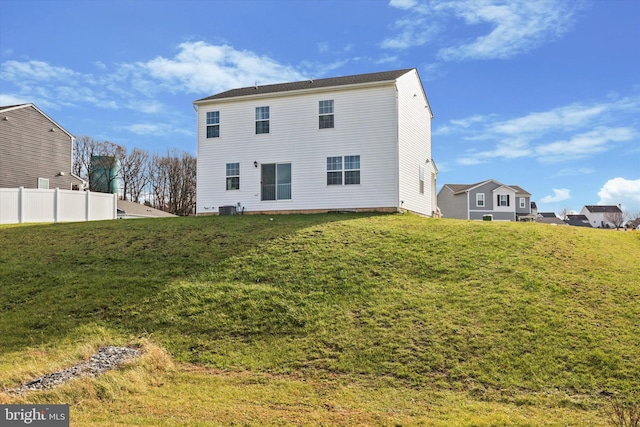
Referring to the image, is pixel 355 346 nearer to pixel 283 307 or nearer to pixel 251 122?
pixel 283 307

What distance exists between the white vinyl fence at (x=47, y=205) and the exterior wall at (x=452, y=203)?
108 ft

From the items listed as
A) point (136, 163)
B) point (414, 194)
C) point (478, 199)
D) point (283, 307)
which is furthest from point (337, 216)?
point (136, 163)

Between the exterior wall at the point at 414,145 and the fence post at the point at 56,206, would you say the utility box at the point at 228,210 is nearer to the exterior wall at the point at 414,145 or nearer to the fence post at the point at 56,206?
the exterior wall at the point at 414,145

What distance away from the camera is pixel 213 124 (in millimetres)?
21266

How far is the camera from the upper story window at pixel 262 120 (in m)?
20.5

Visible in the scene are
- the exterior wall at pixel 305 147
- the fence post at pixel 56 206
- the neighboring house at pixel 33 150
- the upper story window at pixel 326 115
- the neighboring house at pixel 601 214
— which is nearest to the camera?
the exterior wall at pixel 305 147

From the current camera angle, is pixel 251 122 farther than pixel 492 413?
Yes

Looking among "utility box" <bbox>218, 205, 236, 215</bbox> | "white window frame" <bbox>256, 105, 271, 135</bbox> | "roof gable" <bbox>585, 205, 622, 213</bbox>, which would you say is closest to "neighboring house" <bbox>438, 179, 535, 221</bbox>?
"white window frame" <bbox>256, 105, 271, 135</bbox>

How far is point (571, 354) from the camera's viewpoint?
7.90 metres

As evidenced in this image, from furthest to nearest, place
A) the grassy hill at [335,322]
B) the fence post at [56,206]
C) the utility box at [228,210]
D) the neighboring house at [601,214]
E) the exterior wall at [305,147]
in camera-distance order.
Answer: the neighboring house at [601,214], the fence post at [56,206], the utility box at [228,210], the exterior wall at [305,147], the grassy hill at [335,322]

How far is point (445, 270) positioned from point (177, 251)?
7423 mm

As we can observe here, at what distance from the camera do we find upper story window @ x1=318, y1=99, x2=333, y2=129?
64.5 feet

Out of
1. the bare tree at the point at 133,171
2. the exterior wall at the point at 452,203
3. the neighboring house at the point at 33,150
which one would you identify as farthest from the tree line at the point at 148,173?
the exterior wall at the point at 452,203

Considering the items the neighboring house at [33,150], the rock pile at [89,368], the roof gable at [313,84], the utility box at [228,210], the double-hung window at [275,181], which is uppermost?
the roof gable at [313,84]
